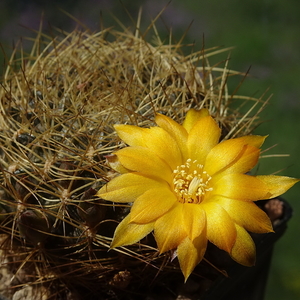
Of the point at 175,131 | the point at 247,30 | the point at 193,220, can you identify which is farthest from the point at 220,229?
the point at 247,30

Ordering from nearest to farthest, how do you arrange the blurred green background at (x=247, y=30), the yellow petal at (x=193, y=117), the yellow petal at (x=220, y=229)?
the yellow petal at (x=220, y=229)
the yellow petal at (x=193, y=117)
the blurred green background at (x=247, y=30)

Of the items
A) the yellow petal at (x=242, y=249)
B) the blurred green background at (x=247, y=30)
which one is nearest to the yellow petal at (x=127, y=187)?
the yellow petal at (x=242, y=249)

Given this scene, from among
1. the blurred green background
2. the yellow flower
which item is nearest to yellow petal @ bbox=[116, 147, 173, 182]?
the yellow flower

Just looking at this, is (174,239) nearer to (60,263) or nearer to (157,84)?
(60,263)

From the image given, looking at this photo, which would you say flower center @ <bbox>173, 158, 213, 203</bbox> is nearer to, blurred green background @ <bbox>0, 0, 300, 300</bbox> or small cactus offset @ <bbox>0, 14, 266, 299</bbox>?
small cactus offset @ <bbox>0, 14, 266, 299</bbox>

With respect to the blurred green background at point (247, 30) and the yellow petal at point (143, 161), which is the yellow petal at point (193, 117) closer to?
the yellow petal at point (143, 161)

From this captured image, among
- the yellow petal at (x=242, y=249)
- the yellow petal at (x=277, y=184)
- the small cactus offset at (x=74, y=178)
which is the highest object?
the yellow petal at (x=277, y=184)

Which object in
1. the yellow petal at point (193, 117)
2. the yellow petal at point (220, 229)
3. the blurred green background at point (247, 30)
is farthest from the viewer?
the blurred green background at point (247, 30)

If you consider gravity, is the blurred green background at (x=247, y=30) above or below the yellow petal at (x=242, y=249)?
below
